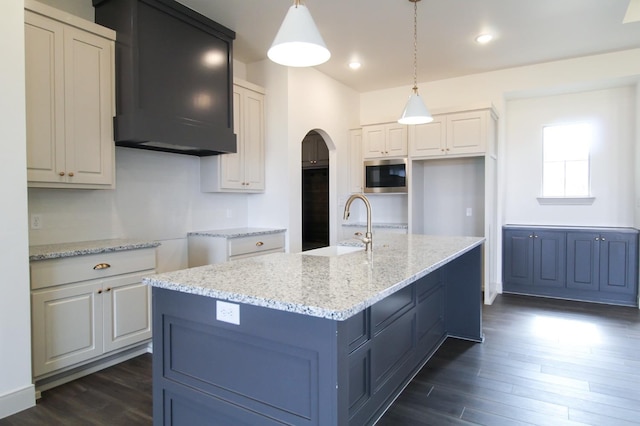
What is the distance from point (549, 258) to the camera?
4.73 metres

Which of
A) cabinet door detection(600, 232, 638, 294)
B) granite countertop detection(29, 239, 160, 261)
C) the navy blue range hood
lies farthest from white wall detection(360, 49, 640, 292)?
granite countertop detection(29, 239, 160, 261)

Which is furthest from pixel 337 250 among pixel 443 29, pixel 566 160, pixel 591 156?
pixel 591 156

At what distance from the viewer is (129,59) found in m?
2.88

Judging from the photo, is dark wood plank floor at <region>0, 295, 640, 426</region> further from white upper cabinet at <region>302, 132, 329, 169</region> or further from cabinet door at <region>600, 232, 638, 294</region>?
white upper cabinet at <region>302, 132, 329, 169</region>

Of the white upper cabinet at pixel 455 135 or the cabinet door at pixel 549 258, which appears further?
the cabinet door at pixel 549 258

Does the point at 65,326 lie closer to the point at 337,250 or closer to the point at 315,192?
the point at 337,250

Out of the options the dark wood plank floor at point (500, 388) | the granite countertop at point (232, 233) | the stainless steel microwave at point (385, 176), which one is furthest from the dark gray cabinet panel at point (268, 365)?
the stainless steel microwave at point (385, 176)

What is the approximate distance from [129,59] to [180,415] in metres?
2.50

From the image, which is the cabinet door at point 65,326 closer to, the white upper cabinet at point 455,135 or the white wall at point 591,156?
the white upper cabinet at point 455,135

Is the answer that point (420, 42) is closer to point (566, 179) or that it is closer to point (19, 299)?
point (566, 179)

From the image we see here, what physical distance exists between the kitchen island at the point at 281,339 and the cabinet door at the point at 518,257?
3.02 meters

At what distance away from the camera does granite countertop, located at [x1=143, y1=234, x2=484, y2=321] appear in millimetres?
1287

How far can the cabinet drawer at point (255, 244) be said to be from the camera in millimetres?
3715

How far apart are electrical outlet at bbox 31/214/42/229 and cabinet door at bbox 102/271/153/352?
640 mm
